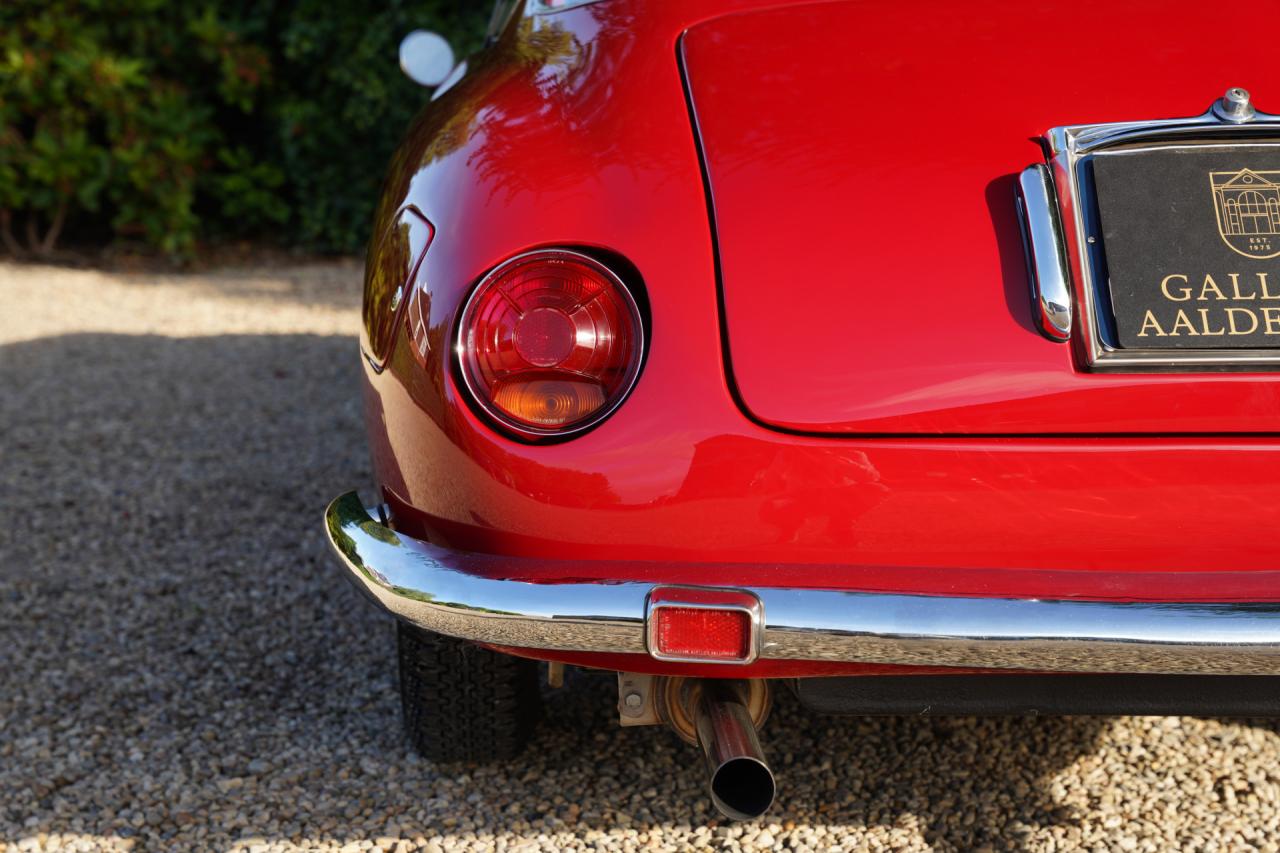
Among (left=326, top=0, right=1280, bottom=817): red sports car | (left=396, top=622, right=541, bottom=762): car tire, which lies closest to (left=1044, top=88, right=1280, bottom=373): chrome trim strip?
(left=326, top=0, right=1280, bottom=817): red sports car

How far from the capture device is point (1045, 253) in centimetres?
163

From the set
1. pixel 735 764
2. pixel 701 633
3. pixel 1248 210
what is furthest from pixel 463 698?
pixel 1248 210

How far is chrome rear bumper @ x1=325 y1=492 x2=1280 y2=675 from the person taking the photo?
5.03 ft

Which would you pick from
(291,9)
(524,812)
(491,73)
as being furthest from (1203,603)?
(291,9)

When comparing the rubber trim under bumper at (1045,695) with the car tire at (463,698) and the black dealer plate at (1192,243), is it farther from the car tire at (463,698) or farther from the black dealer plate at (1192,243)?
the car tire at (463,698)

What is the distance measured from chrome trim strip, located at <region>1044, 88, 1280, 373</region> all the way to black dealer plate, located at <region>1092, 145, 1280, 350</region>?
0.6 inches

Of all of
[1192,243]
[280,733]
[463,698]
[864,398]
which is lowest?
[280,733]

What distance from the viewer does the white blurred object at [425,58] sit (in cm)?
307

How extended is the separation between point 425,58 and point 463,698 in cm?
167

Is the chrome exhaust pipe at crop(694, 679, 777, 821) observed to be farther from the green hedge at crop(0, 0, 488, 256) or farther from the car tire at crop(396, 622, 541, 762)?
the green hedge at crop(0, 0, 488, 256)

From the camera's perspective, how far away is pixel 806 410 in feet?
5.22

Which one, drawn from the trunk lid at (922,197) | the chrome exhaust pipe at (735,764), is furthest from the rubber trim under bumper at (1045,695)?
the trunk lid at (922,197)

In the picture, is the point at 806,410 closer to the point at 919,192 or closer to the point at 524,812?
the point at 919,192

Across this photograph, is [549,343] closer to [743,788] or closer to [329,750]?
[743,788]
